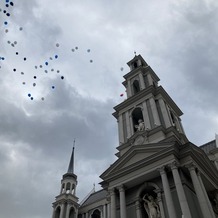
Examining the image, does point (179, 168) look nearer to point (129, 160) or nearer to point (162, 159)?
point (162, 159)

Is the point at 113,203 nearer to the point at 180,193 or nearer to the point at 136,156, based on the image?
the point at 136,156

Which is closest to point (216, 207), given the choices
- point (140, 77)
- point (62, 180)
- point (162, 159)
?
point (162, 159)

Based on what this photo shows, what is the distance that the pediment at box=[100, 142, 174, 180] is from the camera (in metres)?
20.5

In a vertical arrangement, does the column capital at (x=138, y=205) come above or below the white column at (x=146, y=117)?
below

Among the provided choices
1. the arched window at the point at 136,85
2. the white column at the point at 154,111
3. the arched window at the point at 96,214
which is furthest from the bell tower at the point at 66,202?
the white column at the point at 154,111

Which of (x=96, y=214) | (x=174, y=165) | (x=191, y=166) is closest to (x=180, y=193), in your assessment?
(x=174, y=165)

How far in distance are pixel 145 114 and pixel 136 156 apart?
5619 mm

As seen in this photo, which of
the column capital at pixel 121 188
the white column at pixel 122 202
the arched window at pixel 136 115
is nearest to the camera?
the white column at pixel 122 202

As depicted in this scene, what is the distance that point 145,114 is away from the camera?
1022 inches

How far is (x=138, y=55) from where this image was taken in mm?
35750

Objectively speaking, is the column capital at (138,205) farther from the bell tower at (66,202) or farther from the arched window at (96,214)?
the bell tower at (66,202)

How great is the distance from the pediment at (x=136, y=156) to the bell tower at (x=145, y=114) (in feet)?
4.57

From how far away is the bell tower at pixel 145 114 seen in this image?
2362cm

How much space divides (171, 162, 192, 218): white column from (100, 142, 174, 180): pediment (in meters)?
2.04
